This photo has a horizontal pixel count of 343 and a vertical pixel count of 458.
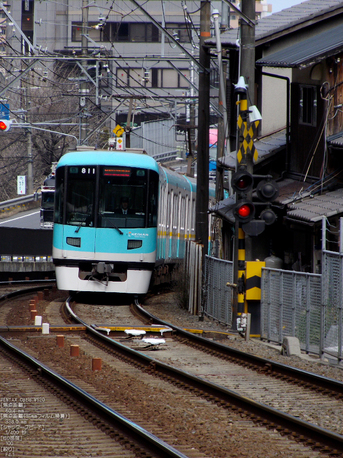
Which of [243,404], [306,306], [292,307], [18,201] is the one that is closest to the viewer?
[243,404]

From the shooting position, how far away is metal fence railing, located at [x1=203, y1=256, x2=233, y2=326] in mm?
15656

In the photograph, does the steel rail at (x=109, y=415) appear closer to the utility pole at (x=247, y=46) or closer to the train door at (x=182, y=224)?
the utility pole at (x=247, y=46)

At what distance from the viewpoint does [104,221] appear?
55.1 ft

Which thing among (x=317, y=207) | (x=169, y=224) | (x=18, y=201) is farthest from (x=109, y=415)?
(x=18, y=201)

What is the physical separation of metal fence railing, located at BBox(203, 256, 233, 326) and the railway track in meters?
2.30

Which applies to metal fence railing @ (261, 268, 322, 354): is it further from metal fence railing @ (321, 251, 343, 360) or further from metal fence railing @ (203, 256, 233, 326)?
metal fence railing @ (203, 256, 233, 326)

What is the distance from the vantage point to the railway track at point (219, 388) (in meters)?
6.52

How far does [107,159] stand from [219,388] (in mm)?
9478

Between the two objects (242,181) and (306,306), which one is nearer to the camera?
(306,306)

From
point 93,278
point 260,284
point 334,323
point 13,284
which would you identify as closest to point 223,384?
point 334,323

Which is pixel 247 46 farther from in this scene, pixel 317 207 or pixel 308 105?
pixel 308 105

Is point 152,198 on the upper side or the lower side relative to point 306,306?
upper

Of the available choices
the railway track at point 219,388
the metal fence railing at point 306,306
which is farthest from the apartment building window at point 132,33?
the railway track at point 219,388

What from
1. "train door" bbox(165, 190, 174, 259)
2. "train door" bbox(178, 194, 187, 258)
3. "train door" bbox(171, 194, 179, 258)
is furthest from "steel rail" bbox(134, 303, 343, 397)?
"train door" bbox(178, 194, 187, 258)
